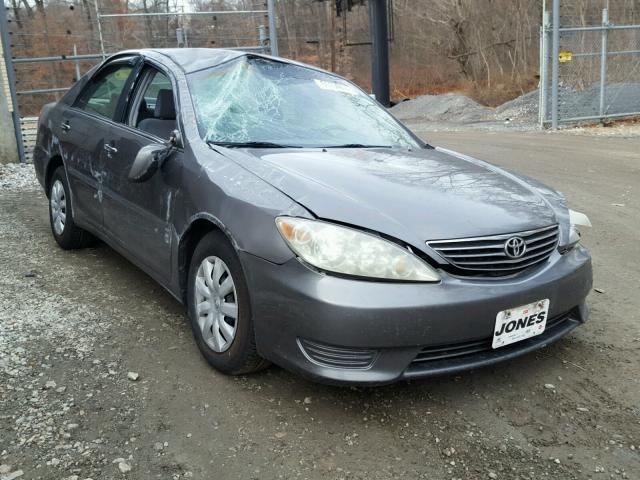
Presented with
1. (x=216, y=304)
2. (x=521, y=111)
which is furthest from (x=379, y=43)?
(x=216, y=304)

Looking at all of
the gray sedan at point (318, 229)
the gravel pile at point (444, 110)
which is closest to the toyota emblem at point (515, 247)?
the gray sedan at point (318, 229)

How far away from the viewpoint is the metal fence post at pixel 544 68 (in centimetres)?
1346

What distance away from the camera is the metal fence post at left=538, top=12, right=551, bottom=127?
1346cm

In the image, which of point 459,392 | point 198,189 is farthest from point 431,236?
point 198,189

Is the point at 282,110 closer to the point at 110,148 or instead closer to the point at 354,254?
the point at 110,148

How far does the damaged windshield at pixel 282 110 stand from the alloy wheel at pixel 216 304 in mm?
749

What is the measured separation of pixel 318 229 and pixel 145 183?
1.45 m

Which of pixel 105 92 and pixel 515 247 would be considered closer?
pixel 515 247

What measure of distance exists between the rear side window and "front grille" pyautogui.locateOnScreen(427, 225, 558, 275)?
2700 millimetres

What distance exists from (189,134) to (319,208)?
1.12 metres

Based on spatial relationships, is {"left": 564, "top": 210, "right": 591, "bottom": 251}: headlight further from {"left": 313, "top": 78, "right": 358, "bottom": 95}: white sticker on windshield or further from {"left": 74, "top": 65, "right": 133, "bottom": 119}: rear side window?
{"left": 74, "top": 65, "right": 133, "bottom": 119}: rear side window

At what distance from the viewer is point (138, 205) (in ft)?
12.0

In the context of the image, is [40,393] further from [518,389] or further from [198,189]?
[518,389]

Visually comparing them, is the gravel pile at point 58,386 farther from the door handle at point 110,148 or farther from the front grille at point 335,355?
the door handle at point 110,148
